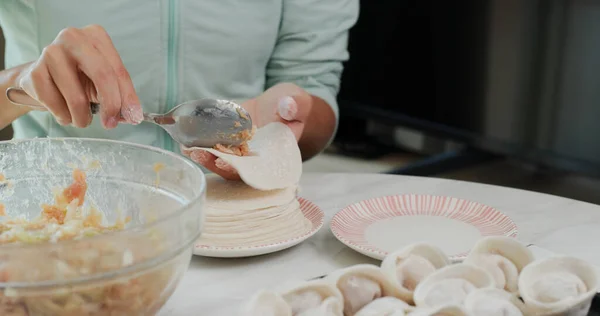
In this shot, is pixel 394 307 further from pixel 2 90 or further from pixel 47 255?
pixel 2 90

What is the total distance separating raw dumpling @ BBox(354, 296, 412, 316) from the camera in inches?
26.9

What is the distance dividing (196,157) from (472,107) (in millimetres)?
1652

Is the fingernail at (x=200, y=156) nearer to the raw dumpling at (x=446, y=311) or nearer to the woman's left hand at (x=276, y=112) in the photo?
the woman's left hand at (x=276, y=112)

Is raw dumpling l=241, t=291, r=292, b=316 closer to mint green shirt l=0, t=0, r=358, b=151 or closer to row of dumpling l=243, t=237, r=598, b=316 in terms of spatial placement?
row of dumpling l=243, t=237, r=598, b=316

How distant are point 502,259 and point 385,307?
16 centimetres

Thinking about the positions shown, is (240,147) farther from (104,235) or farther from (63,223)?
(104,235)

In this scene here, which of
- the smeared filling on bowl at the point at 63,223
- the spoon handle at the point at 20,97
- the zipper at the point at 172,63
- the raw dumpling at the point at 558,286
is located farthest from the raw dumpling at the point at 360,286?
the zipper at the point at 172,63

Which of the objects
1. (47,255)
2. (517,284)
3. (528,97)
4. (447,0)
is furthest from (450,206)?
(447,0)

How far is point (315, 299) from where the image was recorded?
0.70m

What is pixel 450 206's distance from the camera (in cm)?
113

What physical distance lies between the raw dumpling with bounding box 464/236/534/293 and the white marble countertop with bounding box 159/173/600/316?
0.20 metres

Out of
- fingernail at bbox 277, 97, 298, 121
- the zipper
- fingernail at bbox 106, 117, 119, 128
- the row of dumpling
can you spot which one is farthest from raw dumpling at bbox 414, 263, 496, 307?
the zipper

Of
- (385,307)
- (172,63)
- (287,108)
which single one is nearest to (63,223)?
(385,307)

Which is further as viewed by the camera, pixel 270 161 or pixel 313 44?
pixel 313 44
